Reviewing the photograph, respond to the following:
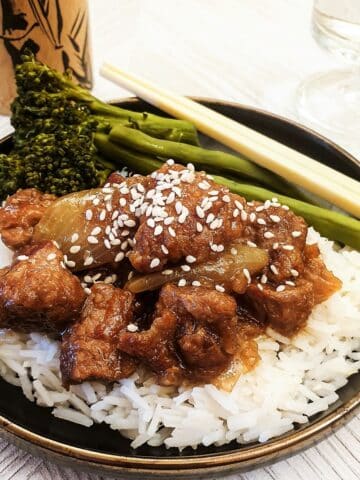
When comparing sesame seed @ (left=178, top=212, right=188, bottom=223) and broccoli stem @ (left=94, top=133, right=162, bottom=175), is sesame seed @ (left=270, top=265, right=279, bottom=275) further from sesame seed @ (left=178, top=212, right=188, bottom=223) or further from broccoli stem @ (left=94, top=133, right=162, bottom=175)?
broccoli stem @ (left=94, top=133, right=162, bottom=175)

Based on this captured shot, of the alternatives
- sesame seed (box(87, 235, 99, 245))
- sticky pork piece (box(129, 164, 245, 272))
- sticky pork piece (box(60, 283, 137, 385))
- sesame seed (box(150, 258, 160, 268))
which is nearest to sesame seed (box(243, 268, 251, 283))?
sticky pork piece (box(129, 164, 245, 272))

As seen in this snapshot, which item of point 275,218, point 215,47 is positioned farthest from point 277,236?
point 215,47

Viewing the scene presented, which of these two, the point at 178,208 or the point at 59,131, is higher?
the point at 178,208

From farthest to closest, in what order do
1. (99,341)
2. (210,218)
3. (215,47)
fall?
(215,47), (210,218), (99,341)

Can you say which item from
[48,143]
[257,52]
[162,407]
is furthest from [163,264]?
[257,52]

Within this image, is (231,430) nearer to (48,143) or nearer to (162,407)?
(162,407)

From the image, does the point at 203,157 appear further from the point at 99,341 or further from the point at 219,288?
the point at 99,341
